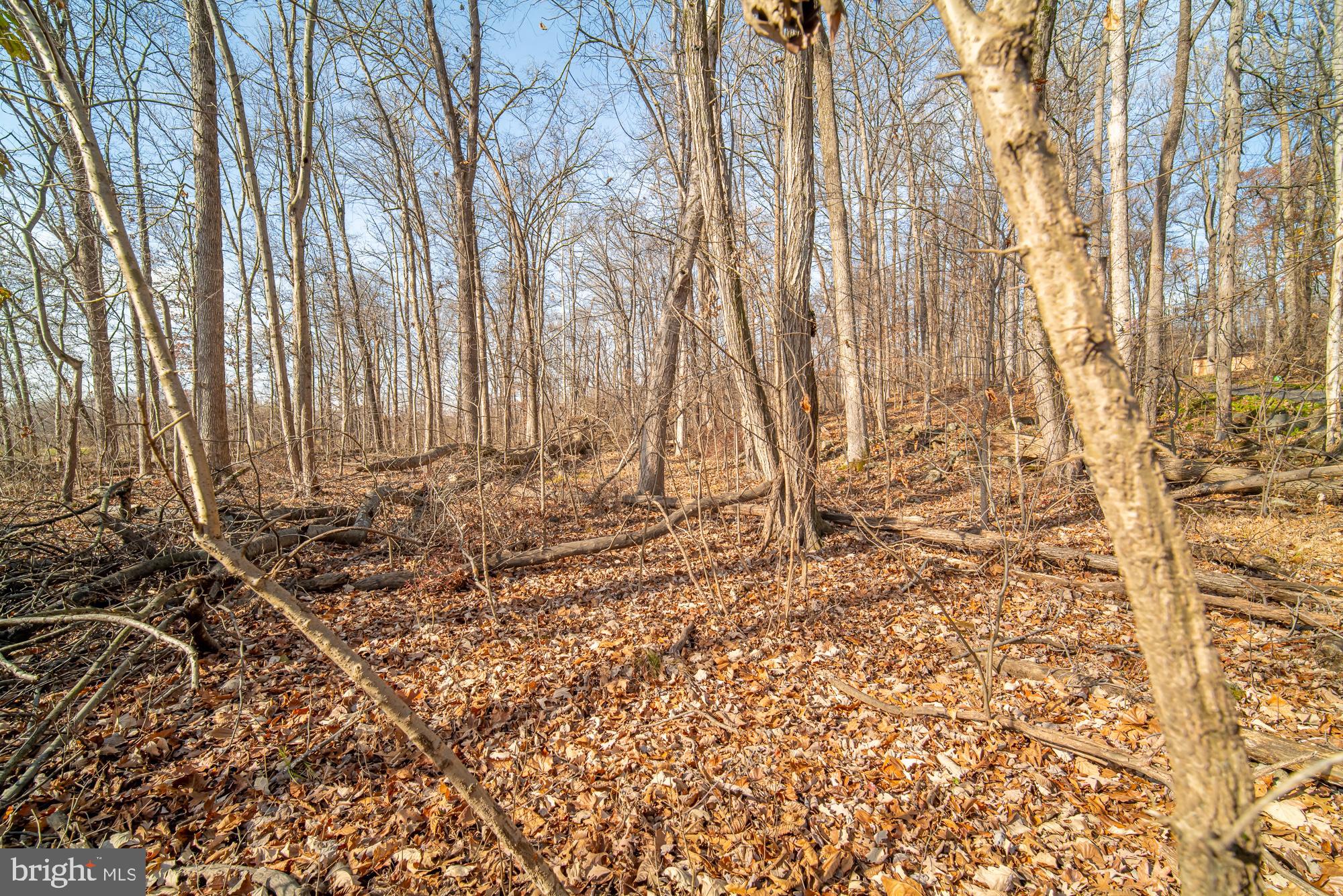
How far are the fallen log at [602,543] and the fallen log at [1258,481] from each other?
4.66 m

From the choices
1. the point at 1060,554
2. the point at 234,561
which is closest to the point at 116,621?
the point at 234,561

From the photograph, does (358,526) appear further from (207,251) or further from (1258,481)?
(1258,481)

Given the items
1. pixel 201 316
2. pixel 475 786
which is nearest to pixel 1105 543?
pixel 475 786

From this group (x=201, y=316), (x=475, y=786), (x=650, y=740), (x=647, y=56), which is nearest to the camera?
(x=475, y=786)

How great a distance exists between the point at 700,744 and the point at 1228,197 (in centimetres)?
1173

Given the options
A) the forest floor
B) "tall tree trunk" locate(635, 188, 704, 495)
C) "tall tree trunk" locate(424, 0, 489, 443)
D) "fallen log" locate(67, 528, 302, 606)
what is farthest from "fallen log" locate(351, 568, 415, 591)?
"tall tree trunk" locate(424, 0, 489, 443)

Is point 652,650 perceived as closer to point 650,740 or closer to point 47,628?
point 650,740

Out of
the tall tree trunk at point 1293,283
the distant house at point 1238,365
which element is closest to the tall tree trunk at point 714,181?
the tall tree trunk at point 1293,283

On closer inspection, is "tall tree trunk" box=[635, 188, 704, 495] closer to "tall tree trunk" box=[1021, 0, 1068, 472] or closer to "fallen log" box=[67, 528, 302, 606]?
"tall tree trunk" box=[1021, 0, 1068, 472]

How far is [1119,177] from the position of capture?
6.90 metres

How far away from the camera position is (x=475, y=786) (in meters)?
1.58

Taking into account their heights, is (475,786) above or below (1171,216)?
below

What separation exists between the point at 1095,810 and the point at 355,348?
2391cm

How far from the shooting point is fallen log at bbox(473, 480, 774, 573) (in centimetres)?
526
